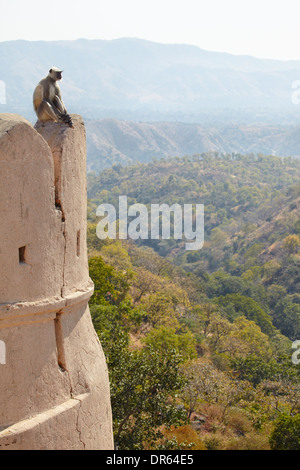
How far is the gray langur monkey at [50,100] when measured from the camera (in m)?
6.71

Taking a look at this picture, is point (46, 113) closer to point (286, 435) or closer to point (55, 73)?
point (55, 73)

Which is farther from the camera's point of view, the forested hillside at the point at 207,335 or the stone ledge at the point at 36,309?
the forested hillside at the point at 207,335

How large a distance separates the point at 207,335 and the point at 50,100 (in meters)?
34.0

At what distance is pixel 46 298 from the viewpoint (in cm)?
619

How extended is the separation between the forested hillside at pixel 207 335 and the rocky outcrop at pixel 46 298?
7.02 metres

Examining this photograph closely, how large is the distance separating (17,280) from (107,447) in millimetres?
A: 2582

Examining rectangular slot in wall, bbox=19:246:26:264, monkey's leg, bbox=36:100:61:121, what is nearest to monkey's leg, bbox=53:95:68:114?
monkey's leg, bbox=36:100:61:121

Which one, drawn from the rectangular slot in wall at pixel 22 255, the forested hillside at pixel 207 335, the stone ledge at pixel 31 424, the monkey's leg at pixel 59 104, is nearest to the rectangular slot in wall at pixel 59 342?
the stone ledge at pixel 31 424

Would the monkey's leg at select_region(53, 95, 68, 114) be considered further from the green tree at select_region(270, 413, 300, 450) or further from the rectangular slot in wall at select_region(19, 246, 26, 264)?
the green tree at select_region(270, 413, 300, 450)

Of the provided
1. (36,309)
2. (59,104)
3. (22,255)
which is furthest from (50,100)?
(36,309)

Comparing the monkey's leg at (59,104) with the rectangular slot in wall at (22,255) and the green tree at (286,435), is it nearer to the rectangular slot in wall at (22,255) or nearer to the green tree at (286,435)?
the rectangular slot in wall at (22,255)

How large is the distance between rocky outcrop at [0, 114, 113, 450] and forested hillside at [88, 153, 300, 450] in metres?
7.02

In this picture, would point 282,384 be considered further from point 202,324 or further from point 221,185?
point 221,185

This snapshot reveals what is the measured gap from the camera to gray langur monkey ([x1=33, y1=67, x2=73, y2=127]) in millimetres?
6715
